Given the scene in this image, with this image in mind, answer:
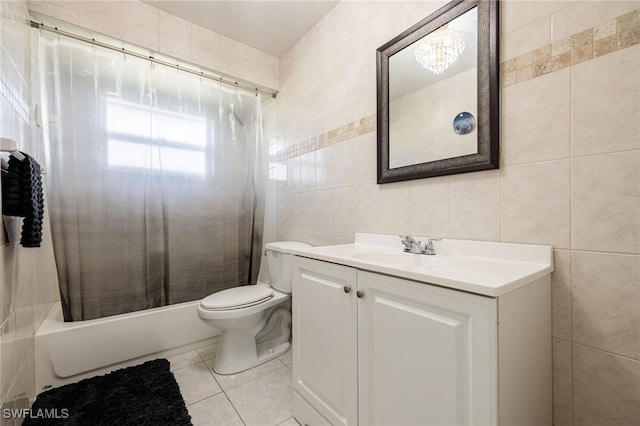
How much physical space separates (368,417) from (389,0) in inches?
78.2

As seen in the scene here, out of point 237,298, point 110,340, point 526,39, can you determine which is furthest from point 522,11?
point 110,340

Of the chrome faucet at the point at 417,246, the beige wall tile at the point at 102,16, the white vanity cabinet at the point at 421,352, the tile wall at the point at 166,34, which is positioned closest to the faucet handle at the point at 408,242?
the chrome faucet at the point at 417,246

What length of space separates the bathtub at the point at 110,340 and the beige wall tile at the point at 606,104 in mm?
2313

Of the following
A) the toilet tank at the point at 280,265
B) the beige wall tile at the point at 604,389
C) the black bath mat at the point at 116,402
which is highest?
the toilet tank at the point at 280,265

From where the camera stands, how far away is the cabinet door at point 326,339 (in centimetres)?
101

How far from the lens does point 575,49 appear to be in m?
0.90

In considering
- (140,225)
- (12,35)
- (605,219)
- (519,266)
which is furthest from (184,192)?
(605,219)

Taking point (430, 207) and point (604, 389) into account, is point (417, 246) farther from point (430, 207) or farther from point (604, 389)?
point (604, 389)

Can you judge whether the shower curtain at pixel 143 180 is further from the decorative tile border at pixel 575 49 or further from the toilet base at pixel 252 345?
the decorative tile border at pixel 575 49

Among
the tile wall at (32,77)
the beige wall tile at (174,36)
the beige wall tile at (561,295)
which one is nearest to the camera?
the beige wall tile at (561,295)

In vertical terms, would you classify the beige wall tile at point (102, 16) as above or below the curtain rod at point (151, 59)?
above

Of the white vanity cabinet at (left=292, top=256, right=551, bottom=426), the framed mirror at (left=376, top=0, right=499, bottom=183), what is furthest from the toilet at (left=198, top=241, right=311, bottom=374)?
the framed mirror at (left=376, top=0, right=499, bottom=183)

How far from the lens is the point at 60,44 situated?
1.63 metres

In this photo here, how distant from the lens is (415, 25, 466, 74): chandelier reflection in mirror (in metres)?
1.19
